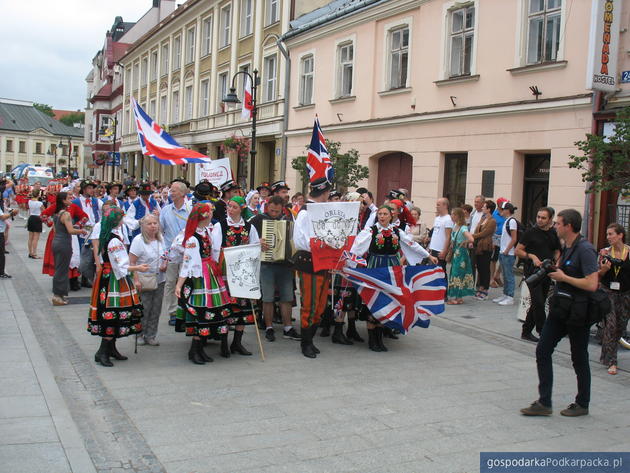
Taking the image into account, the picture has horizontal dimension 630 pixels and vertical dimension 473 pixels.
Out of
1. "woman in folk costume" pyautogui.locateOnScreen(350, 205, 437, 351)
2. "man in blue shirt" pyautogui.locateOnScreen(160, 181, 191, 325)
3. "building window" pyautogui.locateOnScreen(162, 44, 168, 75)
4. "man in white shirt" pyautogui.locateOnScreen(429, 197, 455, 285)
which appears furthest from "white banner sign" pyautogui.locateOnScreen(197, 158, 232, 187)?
"building window" pyautogui.locateOnScreen(162, 44, 168, 75)

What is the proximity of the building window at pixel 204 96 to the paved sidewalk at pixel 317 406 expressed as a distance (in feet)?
89.7

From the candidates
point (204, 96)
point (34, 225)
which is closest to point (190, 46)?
point (204, 96)

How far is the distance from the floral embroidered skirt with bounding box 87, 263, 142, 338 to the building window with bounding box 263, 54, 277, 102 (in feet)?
69.5

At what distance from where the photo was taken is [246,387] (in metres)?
6.16

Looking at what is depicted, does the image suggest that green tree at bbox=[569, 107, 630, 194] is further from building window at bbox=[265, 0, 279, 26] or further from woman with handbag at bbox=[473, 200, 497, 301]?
building window at bbox=[265, 0, 279, 26]

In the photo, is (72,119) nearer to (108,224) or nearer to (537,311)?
(108,224)

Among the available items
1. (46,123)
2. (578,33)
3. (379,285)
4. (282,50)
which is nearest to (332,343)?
(379,285)

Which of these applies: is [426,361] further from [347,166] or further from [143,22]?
[143,22]

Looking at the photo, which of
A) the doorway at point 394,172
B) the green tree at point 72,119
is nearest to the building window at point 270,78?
the doorway at point 394,172

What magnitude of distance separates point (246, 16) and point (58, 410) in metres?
27.2

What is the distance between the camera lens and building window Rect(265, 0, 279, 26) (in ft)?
89.9

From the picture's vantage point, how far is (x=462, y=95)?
16516 mm

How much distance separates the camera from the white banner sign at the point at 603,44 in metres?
12.6

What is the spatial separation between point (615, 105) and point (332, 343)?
323 inches
